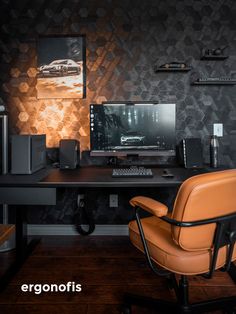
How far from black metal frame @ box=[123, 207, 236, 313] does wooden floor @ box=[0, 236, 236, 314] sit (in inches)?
7.9

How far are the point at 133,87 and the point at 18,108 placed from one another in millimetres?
1141

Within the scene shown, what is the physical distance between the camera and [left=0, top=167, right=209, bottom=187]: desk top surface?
1.68m

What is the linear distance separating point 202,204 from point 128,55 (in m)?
1.81

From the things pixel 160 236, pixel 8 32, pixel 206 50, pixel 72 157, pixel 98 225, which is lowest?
pixel 98 225

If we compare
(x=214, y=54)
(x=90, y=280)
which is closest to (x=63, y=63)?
(x=214, y=54)

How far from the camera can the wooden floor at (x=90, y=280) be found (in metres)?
1.59

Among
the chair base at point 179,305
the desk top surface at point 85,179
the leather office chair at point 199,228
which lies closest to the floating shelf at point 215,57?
the desk top surface at point 85,179

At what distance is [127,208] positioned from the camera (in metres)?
2.56

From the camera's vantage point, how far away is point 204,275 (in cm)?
123

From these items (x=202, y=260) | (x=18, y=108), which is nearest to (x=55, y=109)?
(x=18, y=108)

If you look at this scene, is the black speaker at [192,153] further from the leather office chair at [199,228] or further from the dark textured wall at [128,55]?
the leather office chair at [199,228]

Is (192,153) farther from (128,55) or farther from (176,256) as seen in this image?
(176,256)

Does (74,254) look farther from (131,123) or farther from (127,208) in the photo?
(131,123)

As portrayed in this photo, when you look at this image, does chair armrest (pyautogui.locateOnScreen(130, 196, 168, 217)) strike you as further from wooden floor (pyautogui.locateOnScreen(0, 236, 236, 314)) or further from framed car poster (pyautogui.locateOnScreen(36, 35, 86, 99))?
framed car poster (pyautogui.locateOnScreen(36, 35, 86, 99))
